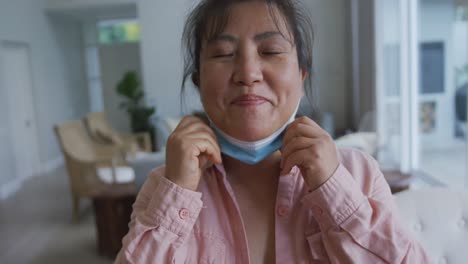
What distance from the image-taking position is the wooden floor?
117 inches

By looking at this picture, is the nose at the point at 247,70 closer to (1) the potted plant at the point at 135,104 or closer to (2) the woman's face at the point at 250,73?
(2) the woman's face at the point at 250,73

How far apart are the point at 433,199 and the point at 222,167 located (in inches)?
25.5

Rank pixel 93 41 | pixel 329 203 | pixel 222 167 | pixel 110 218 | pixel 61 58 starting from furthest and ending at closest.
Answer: pixel 93 41, pixel 61 58, pixel 110 218, pixel 222 167, pixel 329 203

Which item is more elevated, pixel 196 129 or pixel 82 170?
pixel 196 129

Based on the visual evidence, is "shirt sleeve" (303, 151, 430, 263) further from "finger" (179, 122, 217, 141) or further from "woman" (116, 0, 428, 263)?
"finger" (179, 122, 217, 141)

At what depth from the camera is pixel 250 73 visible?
69 centimetres

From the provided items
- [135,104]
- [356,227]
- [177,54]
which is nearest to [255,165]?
[356,227]

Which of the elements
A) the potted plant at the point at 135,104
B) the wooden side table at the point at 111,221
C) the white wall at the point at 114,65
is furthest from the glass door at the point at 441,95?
the white wall at the point at 114,65

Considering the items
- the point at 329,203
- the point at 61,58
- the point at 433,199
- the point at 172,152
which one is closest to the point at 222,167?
the point at 172,152

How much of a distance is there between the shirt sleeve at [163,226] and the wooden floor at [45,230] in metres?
2.39

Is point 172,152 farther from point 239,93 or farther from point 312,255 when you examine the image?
point 312,255

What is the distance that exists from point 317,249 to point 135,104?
619 centimetres

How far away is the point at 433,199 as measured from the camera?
3.47ft

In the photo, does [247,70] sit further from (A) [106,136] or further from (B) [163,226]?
(A) [106,136]
